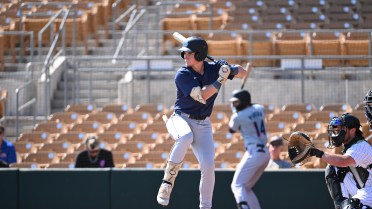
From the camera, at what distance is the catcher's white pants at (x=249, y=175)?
11.2 meters

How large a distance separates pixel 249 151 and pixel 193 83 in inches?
109

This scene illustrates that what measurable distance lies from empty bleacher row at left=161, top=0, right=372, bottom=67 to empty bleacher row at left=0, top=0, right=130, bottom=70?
1.58m

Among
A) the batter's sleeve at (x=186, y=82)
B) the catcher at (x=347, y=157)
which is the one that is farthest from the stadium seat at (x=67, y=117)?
the catcher at (x=347, y=157)

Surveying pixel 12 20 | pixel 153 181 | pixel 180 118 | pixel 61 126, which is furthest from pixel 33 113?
pixel 180 118

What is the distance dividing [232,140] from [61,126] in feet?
9.73

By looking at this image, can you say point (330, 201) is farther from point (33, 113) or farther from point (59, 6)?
point (59, 6)

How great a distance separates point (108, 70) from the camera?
16703 mm

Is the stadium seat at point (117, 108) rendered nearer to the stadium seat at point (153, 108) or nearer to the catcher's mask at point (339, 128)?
the stadium seat at point (153, 108)

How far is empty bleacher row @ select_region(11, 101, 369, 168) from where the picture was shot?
1457cm

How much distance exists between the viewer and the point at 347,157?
28.3 feet

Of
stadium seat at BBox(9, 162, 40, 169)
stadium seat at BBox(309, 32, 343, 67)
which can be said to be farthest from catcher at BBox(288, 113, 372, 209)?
stadium seat at BBox(309, 32, 343, 67)

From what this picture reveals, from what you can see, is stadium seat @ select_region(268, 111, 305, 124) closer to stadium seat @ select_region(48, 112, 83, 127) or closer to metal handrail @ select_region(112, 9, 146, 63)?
stadium seat @ select_region(48, 112, 83, 127)

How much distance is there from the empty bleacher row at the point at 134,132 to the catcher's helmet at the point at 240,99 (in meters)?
2.50

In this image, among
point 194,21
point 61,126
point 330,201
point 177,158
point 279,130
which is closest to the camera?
point 177,158
